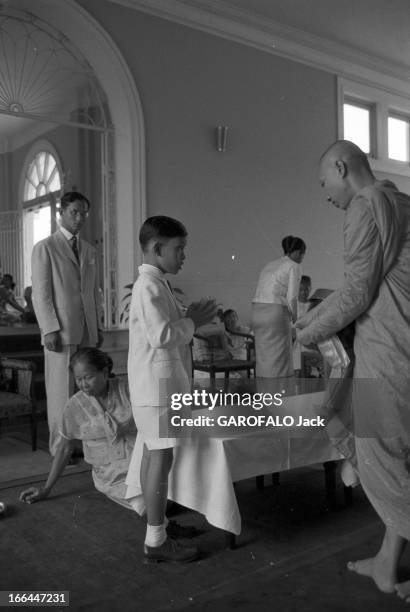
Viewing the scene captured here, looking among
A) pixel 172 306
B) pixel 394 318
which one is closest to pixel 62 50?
pixel 172 306

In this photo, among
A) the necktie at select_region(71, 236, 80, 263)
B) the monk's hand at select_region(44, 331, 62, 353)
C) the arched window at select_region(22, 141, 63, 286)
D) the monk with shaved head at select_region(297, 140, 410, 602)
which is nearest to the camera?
the monk with shaved head at select_region(297, 140, 410, 602)

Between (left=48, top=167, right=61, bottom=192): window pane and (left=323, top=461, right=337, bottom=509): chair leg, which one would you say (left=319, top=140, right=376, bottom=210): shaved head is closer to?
(left=323, top=461, right=337, bottom=509): chair leg

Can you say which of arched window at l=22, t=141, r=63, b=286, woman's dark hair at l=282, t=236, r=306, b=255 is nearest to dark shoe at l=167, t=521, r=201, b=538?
woman's dark hair at l=282, t=236, r=306, b=255

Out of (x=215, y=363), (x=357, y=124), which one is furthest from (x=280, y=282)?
A: (x=357, y=124)

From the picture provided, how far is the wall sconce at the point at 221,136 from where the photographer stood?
6.36 metres

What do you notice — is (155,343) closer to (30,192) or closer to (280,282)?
(280,282)

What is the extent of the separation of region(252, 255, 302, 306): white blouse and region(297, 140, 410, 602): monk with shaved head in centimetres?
243

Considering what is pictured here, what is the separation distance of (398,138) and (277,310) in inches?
196

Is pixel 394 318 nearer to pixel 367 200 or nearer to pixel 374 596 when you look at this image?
pixel 367 200

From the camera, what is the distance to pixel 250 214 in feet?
22.3

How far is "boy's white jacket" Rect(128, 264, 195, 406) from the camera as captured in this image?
229 cm

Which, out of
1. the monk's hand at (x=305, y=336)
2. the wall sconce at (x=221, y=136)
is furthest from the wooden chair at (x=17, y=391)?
the wall sconce at (x=221, y=136)

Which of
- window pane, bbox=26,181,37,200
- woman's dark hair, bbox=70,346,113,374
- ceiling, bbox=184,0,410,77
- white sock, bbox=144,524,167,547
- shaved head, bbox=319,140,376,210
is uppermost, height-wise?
ceiling, bbox=184,0,410,77

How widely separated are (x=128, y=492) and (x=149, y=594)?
0.65 meters
